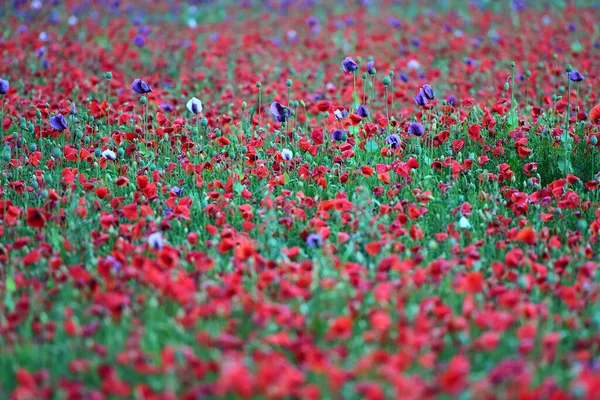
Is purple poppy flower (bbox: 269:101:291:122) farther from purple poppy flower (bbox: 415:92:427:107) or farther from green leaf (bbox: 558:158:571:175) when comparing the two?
green leaf (bbox: 558:158:571:175)

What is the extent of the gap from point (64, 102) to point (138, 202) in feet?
4.59

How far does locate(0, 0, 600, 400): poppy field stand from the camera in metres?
2.44

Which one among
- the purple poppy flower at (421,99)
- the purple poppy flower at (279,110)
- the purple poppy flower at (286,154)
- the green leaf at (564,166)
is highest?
the purple poppy flower at (421,99)

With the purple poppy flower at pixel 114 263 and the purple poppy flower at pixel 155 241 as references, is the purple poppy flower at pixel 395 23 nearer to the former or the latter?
the purple poppy flower at pixel 155 241

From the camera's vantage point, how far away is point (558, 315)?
9.18ft

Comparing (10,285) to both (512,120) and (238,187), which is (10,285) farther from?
(512,120)

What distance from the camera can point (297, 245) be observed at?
361cm

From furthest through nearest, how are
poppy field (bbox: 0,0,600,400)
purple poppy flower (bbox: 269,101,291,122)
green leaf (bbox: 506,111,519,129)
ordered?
green leaf (bbox: 506,111,519,129) < purple poppy flower (bbox: 269,101,291,122) < poppy field (bbox: 0,0,600,400)

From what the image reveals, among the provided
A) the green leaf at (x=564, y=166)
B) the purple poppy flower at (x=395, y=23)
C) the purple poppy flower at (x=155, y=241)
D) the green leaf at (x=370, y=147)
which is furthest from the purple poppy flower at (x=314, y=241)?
the purple poppy flower at (x=395, y=23)

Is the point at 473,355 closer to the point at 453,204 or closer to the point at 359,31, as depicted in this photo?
the point at 453,204

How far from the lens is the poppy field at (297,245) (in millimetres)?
2443

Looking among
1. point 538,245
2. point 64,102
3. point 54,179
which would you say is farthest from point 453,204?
point 64,102

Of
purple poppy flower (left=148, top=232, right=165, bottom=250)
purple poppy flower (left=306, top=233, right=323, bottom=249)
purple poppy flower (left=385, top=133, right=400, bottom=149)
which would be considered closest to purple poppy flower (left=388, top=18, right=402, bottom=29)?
purple poppy flower (left=385, top=133, right=400, bottom=149)

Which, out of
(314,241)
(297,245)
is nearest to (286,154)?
(297,245)
